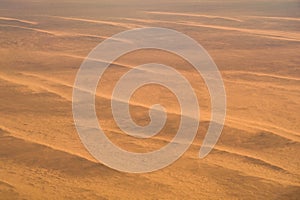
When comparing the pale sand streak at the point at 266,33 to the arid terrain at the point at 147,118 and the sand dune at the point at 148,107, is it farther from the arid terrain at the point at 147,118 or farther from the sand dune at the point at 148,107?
the sand dune at the point at 148,107

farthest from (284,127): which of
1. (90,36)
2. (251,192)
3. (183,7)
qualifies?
(183,7)

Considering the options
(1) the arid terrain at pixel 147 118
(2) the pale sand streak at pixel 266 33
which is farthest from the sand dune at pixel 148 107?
(2) the pale sand streak at pixel 266 33

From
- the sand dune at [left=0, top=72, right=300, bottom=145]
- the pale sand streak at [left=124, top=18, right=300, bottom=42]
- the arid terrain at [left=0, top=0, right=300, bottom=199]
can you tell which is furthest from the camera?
the pale sand streak at [left=124, top=18, right=300, bottom=42]

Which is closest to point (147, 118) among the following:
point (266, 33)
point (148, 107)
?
point (148, 107)

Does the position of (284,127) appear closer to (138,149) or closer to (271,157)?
(271,157)

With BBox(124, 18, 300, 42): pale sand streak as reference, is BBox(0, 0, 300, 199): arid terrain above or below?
below

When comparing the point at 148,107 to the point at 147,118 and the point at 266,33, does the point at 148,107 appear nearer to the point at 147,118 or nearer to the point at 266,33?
the point at 147,118

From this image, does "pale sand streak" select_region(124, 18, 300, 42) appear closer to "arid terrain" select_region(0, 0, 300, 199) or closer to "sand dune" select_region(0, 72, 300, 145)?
"arid terrain" select_region(0, 0, 300, 199)

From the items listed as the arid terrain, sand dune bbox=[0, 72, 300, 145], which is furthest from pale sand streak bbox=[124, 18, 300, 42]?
sand dune bbox=[0, 72, 300, 145]
